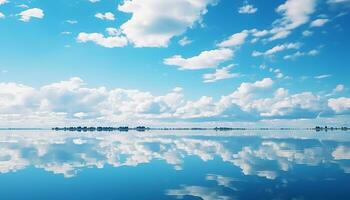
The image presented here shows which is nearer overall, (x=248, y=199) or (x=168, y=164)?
(x=248, y=199)

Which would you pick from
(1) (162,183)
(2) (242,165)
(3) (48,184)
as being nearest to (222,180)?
(1) (162,183)

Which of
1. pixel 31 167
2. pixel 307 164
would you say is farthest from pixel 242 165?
pixel 31 167

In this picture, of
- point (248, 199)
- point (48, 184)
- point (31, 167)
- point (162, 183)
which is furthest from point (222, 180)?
point (31, 167)

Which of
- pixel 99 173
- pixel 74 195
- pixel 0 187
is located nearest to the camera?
pixel 74 195

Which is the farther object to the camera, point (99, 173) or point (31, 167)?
point (31, 167)

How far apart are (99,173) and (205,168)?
12833mm

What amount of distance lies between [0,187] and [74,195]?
8123mm

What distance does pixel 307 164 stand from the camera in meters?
44.8

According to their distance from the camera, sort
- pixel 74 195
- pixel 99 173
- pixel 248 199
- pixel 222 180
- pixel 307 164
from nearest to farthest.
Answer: pixel 248 199, pixel 74 195, pixel 222 180, pixel 99 173, pixel 307 164

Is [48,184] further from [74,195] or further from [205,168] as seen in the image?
[205,168]

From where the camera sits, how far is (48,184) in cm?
3172

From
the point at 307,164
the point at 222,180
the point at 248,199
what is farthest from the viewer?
the point at 307,164

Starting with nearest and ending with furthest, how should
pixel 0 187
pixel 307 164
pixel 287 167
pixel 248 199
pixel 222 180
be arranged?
pixel 248 199, pixel 0 187, pixel 222 180, pixel 287 167, pixel 307 164

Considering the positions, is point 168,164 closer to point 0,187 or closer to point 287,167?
point 287,167
